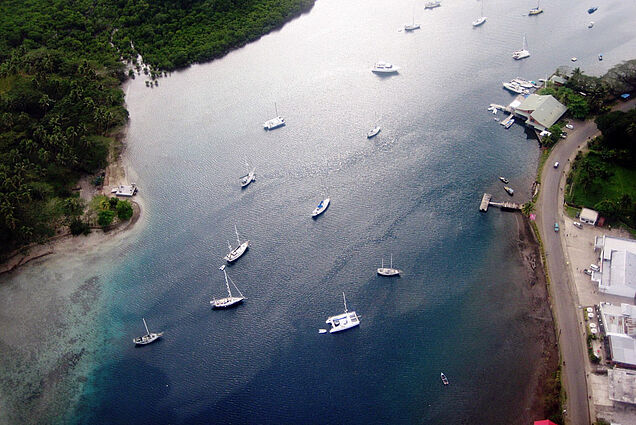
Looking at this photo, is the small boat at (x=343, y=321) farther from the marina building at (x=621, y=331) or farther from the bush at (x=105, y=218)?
the bush at (x=105, y=218)

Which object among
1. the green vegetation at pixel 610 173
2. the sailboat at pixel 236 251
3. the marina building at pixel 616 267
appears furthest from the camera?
the sailboat at pixel 236 251

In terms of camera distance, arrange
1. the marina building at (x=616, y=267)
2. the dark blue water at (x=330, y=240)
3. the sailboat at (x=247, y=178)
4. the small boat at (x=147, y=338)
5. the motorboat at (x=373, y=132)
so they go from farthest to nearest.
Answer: the motorboat at (x=373, y=132)
the sailboat at (x=247, y=178)
the small boat at (x=147, y=338)
the marina building at (x=616, y=267)
the dark blue water at (x=330, y=240)

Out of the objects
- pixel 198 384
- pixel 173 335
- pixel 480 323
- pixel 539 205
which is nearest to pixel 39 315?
pixel 173 335

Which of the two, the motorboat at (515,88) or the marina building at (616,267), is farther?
the motorboat at (515,88)

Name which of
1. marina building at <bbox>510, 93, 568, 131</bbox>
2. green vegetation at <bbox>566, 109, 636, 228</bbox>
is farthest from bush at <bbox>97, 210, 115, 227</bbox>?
marina building at <bbox>510, 93, 568, 131</bbox>

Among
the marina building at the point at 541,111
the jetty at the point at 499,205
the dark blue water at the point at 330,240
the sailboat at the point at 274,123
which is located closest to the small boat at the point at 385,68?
the dark blue water at the point at 330,240

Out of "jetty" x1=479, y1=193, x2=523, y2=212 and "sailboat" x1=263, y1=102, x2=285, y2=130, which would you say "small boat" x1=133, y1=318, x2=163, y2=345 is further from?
"jetty" x1=479, y1=193, x2=523, y2=212

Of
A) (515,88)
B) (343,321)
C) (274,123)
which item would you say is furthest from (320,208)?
(515,88)

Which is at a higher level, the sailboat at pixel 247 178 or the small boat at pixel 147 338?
the sailboat at pixel 247 178
